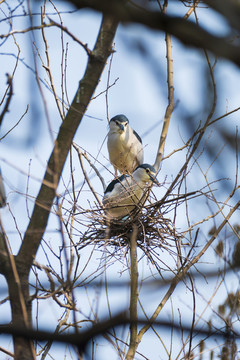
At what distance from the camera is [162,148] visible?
14.0ft

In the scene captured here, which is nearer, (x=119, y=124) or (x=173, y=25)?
(x=173, y=25)

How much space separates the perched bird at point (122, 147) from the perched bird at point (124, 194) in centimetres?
75

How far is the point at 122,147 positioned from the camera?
5.72 meters

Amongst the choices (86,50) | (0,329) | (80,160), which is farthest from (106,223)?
(0,329)

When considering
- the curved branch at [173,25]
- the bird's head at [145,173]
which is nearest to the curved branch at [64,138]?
the curved branch at [173,25]

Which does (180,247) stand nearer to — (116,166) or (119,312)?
(116,166)

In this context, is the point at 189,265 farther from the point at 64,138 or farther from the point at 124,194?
the point at 64,138

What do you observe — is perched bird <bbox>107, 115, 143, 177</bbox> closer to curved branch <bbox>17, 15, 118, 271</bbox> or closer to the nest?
the nest

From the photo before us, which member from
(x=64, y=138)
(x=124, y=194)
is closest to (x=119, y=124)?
(x=124, y=194)

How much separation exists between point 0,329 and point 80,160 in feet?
10.1

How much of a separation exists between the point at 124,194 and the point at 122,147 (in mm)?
1347

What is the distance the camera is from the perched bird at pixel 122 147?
Result: 5.72 meters

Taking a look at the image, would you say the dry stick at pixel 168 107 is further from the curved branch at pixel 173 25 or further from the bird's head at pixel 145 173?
the curved branch at pixel 173 25

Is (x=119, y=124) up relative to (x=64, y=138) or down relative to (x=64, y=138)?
up
